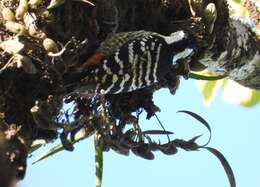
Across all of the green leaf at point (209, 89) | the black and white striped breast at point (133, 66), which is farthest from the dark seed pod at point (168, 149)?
the green leaf at point (209, 89)

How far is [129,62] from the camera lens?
128 cm

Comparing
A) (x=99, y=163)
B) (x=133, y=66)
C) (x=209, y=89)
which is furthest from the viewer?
(x=209, y=89)

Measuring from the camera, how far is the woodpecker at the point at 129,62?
1.22m

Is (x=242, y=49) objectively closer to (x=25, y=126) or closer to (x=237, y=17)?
(x=237, y=17)

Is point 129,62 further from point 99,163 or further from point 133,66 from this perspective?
point 99,163

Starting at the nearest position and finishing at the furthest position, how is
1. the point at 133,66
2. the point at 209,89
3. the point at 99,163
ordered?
the point at 133,66 < the point at 99,163 < the point at 209,89

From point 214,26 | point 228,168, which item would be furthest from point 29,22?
point 228,168

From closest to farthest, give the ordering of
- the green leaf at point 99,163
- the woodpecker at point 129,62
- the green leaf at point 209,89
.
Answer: the woodpecker at point 129,62 → the green leaf at point 99,163 → the green leaf at point 209,89

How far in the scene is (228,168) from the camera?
1.50m

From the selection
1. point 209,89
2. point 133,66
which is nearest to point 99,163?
point 133,66

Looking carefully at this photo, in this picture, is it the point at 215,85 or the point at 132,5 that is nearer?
the point at 132,5

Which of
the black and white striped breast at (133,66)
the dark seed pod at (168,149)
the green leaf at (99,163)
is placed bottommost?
the green leaf at (99,163)

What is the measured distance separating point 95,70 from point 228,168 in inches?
24.6

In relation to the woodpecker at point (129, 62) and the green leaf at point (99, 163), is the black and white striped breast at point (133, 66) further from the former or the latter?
the green leaf at point (99, 163)
